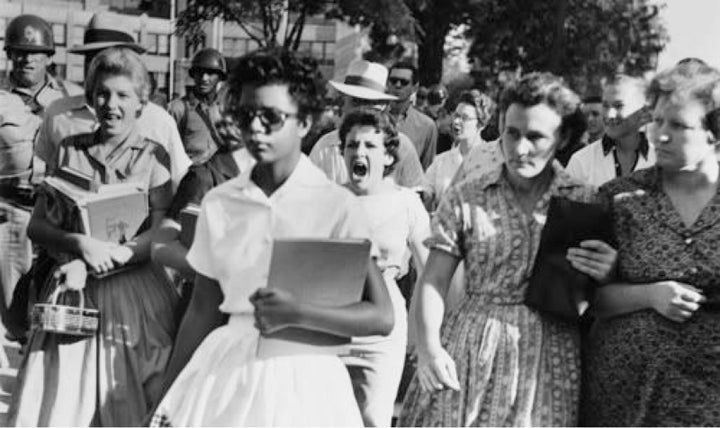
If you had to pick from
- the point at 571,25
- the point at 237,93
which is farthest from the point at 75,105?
the point at 571,25

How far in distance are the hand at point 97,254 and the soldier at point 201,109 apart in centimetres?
378

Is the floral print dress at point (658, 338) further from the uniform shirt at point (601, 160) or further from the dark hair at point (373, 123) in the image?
the uniform shirt at point (601, 160)

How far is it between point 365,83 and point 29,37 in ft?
7.16

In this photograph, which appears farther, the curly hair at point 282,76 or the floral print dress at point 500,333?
the floral print dress at point 500,333

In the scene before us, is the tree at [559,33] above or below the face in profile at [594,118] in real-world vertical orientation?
above

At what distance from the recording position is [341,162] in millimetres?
8375

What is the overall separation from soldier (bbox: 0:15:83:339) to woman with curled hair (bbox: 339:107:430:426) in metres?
2.30

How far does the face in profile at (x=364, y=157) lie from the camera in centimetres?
682

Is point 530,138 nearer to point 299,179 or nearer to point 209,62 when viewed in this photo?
point 299,179

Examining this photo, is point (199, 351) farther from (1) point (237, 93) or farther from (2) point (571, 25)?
(2) point (571, 25)

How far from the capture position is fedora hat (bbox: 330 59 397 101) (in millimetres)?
9234

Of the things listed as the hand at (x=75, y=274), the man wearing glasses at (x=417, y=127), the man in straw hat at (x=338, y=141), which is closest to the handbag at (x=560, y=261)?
the hand at (x=75, y=274)

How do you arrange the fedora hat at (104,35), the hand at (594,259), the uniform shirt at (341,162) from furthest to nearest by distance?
the fedora hat at (104,35), the uniform shirt at (341,162), the hand at (594,259)

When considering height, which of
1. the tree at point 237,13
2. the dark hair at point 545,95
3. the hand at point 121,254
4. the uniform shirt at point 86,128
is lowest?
the hand at point 121,254
